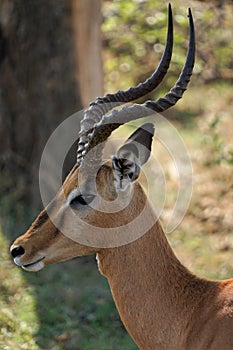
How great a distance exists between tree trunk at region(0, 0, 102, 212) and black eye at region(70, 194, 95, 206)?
11.0ft

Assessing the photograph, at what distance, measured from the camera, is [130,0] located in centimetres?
1167

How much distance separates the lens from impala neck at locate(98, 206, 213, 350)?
14.7 feet

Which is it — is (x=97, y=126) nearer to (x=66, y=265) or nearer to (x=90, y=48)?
(x=66, y=265)

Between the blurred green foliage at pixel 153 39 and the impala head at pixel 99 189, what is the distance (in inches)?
272

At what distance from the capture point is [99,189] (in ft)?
14.9

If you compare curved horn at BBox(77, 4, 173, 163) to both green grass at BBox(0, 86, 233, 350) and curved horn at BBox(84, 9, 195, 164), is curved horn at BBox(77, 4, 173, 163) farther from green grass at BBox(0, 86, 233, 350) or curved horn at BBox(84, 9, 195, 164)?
green grass at BBox(0, 86, 233, 350)

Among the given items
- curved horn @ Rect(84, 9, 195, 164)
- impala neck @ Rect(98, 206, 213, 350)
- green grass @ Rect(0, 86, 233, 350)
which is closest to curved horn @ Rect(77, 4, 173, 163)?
curved horn @ Rect(84, 9, 195, 164)

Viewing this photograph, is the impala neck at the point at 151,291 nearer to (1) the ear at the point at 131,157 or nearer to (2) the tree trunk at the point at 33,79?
(1) the ear at the point at 131,157

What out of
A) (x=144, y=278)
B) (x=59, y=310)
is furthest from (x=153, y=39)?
(x=144, y=278)

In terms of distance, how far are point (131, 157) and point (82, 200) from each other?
37cm

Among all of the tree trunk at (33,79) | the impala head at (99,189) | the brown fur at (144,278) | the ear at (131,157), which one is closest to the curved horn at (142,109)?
the impala head at (99,189)

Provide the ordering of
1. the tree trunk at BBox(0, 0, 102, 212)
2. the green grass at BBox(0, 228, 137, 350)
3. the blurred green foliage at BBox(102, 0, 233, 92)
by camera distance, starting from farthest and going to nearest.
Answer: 1. the blurred green foliage at BBox(102, 0, 233, 92)
2. the tree trunk at BBox(0, 0, 102, 212)
3. the green grass at BBox(0, 228, 137, 350)

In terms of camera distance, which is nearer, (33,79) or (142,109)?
(142,109)

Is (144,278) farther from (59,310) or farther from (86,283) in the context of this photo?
(86,283)
